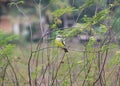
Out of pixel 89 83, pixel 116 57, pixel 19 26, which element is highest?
pixel 116 57

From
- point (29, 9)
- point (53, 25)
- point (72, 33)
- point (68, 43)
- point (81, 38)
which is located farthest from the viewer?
point (29, 9)

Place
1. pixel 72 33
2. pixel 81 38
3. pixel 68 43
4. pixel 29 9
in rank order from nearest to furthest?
pixel 72 33, pixel 68 43, pixel 81 38, pixel 29 9

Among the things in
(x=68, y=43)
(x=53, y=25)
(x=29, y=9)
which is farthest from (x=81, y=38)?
(x=29, y=9)

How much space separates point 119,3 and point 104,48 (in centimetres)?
56

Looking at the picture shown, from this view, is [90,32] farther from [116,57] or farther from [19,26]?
[19,26]

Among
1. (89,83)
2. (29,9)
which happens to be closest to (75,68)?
(89,83)

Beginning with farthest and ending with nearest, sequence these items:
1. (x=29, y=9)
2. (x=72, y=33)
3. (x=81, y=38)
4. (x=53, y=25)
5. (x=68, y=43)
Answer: (x=29, y=9) → (x=81, y=38) → (x=68, y=43) → (x=53, y=25) → (x=72, y=33)

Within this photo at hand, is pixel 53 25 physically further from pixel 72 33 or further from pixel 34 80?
pixel 34 80

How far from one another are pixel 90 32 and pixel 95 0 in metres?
0.40

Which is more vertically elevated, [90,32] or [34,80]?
[90,32]

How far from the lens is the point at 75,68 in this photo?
5.23 m

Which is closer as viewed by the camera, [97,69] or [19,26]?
[97,69]

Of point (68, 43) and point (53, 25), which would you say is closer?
point (53, 25)

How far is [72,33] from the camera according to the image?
4.61 metres
